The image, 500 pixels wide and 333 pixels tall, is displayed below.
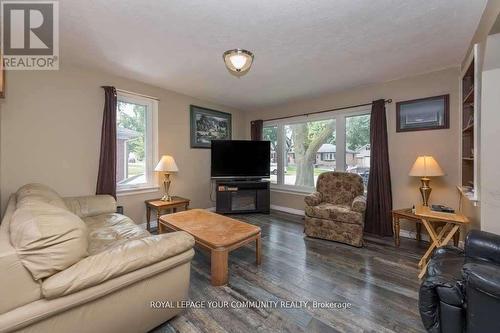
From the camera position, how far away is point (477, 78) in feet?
6.66

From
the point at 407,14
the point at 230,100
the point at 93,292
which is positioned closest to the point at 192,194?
the point at 230,100

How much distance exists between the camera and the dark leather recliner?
3.60ft

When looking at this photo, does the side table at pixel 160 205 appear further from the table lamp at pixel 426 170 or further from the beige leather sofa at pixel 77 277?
the table lamp at pixel 426 170

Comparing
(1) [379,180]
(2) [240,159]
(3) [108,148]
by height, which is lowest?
(1) [379,180]

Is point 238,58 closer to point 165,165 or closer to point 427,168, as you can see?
point 165,165

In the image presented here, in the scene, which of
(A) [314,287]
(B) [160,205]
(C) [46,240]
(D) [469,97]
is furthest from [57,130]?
(D) [469,97]

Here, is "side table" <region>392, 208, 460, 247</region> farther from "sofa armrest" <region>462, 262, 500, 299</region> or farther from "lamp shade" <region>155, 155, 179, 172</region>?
"lamp shade" <region>155, 155, 179, 172</region>

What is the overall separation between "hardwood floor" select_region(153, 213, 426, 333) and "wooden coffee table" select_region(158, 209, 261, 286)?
190 mm

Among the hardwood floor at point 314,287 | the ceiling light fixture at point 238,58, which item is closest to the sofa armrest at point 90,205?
the hardwood floor at point 314,287

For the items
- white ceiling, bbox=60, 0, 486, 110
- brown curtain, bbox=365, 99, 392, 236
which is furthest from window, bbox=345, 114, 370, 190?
white ceiling, bbox=60, 0, 486, 110

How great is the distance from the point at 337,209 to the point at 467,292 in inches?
76.7

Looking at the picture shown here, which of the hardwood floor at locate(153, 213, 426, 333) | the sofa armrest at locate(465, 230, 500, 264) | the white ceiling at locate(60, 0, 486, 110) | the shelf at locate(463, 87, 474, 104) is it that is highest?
the white ceiling at locate(60, 0, 486, 110)

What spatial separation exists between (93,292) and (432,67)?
4199 millimetres

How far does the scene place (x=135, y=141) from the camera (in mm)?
3645
